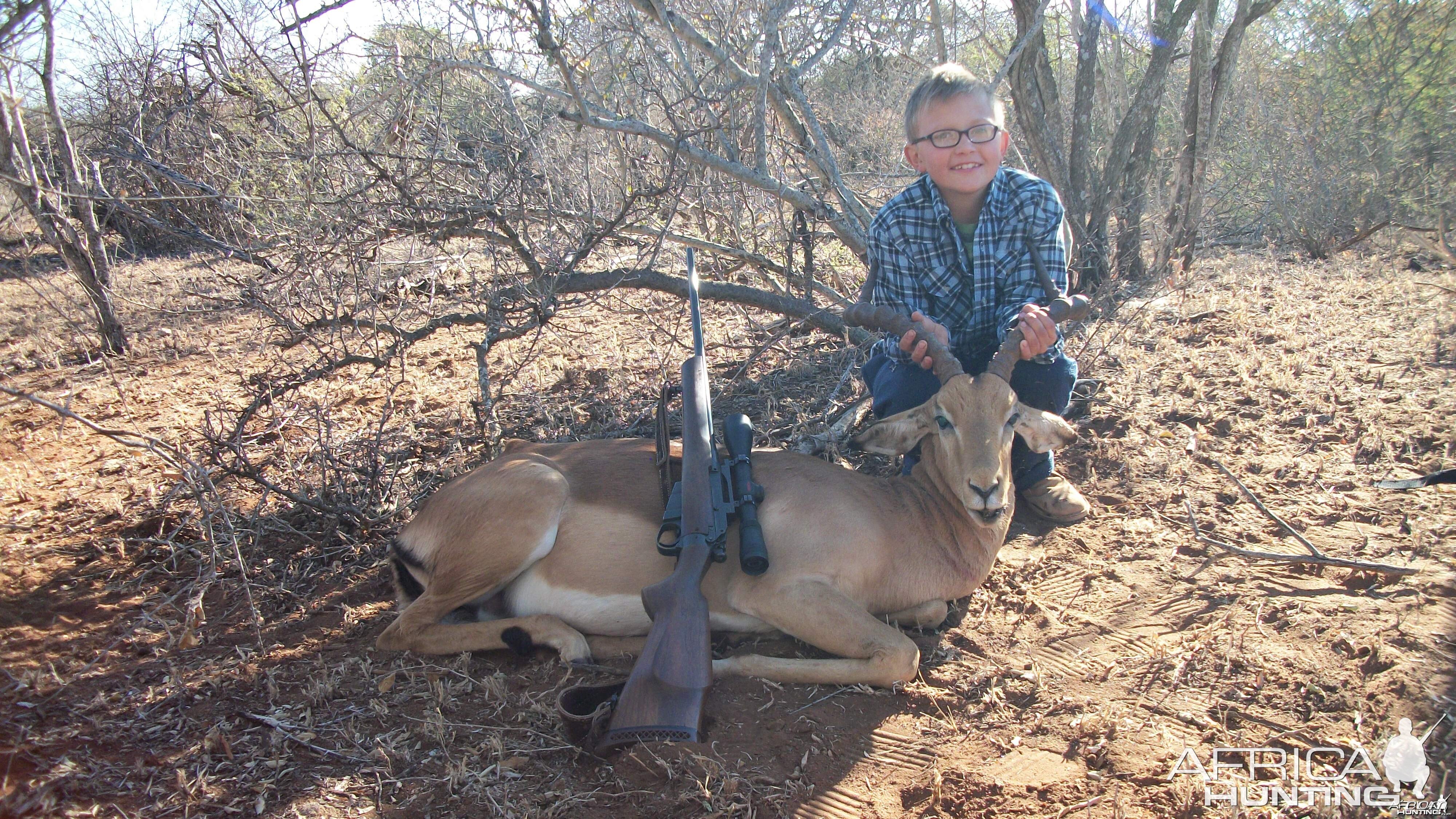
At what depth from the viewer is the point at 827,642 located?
3643 millimetres

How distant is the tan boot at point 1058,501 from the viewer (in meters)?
4.71

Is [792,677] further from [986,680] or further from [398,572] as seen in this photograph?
[398,572]

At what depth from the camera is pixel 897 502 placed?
4297 mm

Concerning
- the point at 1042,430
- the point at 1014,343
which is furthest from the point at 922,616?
the point at 1014,343

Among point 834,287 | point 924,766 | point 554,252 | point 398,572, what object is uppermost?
point 554,252

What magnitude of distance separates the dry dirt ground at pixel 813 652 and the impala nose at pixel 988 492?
0.62m

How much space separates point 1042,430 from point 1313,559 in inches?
50.2

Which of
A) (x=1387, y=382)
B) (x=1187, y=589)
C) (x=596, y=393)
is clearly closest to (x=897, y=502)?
(x=1187, y=589)

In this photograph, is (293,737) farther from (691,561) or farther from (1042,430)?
(1042,430)

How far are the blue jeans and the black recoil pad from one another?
102 cm

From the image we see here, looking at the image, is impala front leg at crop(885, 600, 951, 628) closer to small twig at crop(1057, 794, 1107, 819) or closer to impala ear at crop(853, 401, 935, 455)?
impala ear at crop(853, 401, 935, 455)

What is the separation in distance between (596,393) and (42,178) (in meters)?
6.37

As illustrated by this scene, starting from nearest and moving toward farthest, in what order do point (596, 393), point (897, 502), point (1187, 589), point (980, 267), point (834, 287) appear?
point (1187, 589), point (897, 502), point (980, 267), point (596, 393), point (834, 287)

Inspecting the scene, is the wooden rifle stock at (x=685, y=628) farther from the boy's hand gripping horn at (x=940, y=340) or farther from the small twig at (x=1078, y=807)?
the small twig at (x=1078, y=807)
